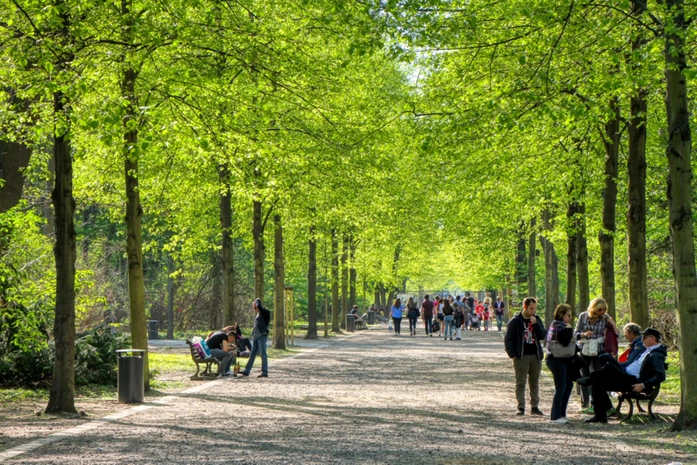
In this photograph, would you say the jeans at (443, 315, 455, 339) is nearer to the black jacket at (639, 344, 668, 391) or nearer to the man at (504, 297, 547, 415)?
the man at (504, 297, 547, 415)

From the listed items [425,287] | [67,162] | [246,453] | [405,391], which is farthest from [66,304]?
[425,287]

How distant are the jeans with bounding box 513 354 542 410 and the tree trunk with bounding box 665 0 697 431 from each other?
2.68m

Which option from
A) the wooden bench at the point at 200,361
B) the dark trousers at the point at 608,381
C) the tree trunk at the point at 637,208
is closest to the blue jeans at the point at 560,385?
the dark trousers at the point at 608,381

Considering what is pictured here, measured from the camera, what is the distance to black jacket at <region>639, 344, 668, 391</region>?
42.9ft

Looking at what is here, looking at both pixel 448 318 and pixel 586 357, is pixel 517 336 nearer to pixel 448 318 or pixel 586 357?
pixel 586 357

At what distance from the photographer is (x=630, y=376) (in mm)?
13320

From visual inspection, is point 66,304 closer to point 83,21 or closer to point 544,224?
point 83,21

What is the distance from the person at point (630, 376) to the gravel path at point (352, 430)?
0.41 meters

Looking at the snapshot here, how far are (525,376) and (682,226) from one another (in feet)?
11.5

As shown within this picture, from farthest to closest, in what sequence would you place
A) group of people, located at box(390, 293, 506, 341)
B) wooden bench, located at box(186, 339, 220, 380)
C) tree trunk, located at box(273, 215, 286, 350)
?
group of people, located at box(390, 293, 506, 341)
tree trunk, located at box(273, 215, 286, 350)
wooden bench, located at box(186, 339, 220, 380)

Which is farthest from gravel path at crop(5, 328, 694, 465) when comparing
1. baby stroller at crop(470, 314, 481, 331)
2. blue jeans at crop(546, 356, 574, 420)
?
baby stroller at crop(470, 314, 481, 331)

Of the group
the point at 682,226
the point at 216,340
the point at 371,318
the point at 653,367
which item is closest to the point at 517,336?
the point at 653,367

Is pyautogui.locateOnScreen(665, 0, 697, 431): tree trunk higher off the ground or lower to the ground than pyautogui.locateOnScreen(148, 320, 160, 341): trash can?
higher

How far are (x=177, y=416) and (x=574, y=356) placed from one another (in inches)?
225
